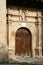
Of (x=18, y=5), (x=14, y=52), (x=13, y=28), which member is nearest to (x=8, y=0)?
(x=18, y=5)

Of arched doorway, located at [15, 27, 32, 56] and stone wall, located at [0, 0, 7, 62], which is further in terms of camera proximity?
arched doorway, located at [15, 27, 32, 56]

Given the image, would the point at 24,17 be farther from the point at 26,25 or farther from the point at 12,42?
the point at 12,42

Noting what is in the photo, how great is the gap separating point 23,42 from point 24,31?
2.75ft

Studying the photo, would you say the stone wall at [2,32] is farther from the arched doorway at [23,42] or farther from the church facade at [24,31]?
the arched doorway at [23,42]

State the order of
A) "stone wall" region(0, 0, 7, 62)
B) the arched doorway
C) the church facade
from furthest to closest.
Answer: the arched doorway, the church facade, "stone wall" region(0, 0, 7, 62)

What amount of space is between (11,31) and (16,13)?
137 cm

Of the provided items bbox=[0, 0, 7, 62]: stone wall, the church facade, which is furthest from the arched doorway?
bbox=[0, 0, 7, 62]: stone wall

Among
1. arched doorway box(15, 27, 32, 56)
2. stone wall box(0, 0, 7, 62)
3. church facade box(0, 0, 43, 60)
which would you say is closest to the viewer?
stone wall box(0, 0, 7, 62)

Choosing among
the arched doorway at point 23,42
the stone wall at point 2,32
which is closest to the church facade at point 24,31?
the arched doorway at point 23,42

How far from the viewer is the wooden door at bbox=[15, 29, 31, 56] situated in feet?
62.9

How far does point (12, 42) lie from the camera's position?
1873 cm

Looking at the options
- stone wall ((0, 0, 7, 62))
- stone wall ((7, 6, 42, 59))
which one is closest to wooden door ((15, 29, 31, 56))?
stone wall ((7, 6, 42, 59))

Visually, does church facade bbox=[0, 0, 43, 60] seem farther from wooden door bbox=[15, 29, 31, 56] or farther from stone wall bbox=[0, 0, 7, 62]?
stone wall bbox=[0, 0, 7, 62]

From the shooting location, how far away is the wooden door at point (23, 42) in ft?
62.9
